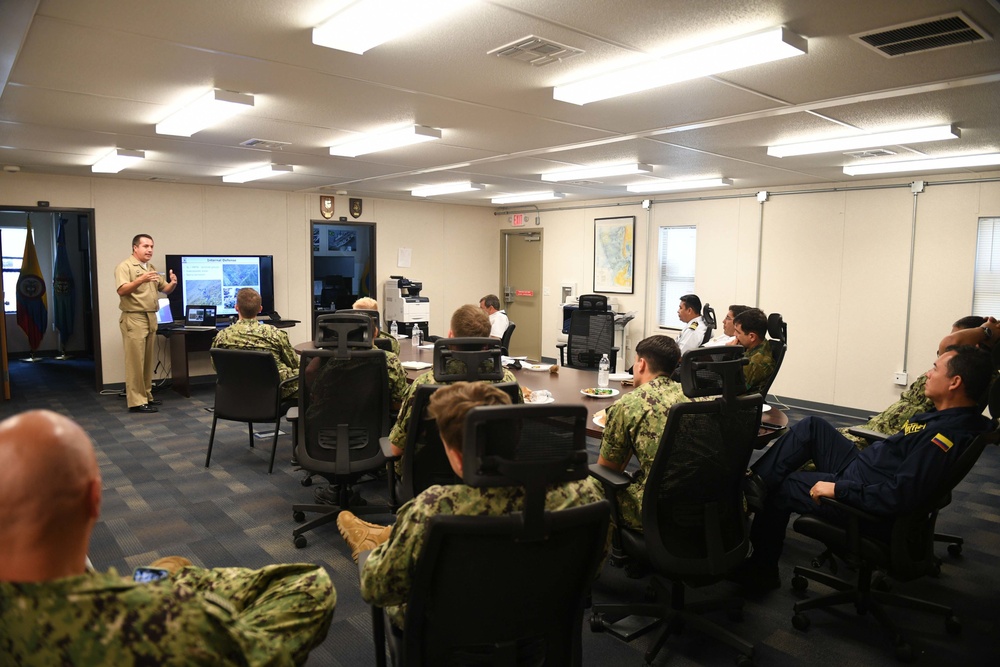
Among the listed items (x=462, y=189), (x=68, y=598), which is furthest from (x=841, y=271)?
(x=68, y=598)

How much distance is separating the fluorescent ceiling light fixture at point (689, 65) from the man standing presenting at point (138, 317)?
5103 mm

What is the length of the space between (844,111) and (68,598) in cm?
436

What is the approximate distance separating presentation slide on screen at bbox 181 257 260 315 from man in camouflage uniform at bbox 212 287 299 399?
3.66 meters

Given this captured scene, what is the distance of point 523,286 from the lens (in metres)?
10.8

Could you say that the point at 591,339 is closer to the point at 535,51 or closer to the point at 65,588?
the point at 535,51

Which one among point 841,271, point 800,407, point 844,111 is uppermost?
point 844,111

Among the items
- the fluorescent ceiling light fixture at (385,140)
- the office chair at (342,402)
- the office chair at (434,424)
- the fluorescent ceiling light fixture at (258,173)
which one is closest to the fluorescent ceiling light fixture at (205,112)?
the fluorescent ceiling light fixture at (385,140)

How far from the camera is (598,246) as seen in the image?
9.57 metres

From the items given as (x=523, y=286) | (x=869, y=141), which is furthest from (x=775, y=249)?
(x=523, y=286)

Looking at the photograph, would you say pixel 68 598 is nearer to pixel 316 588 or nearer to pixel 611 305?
pixel 316 588

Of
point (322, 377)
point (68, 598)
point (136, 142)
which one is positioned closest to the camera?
point (68, 598)

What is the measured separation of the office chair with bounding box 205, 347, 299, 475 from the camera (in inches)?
173

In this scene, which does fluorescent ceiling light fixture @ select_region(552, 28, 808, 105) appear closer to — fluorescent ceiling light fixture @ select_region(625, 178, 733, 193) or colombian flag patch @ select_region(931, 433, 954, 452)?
colombian flag patch @ select_region(931, 433, 954, 452)

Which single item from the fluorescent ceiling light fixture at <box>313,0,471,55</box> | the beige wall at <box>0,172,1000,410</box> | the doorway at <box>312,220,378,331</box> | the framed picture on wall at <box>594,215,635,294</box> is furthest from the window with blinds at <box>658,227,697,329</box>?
the fluorescent ceiling light fixture at <box>313,0,471,55</box>
